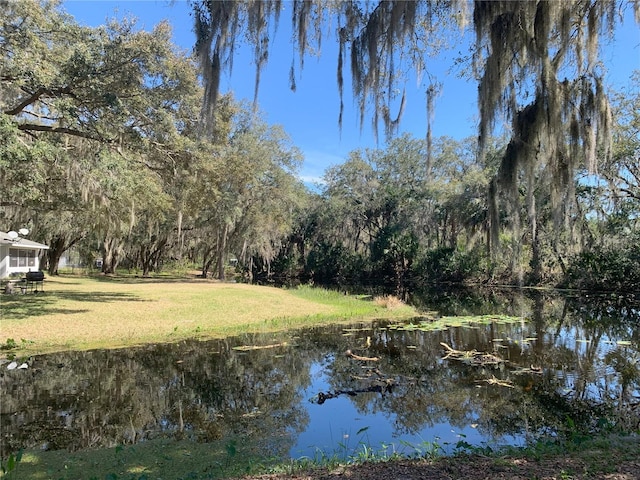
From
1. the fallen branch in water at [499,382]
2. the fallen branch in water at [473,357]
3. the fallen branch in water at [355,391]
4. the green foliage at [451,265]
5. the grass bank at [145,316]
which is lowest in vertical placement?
the fallen branch in water at [355,391]

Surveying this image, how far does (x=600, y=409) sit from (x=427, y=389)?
2.15m

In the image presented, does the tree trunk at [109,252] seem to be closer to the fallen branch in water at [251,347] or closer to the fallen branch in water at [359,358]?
the fallen branch in water at [251,347]

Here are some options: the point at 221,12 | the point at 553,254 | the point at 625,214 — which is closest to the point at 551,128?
the point at 221,12

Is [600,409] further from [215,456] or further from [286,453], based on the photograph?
[215,456]

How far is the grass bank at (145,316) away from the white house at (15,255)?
9.25 ft

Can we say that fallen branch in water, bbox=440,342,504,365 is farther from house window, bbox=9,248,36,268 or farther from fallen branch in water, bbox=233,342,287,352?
house window, bbox=9,248,36,268

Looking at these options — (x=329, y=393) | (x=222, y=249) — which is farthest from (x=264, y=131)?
(x=329, y=393)

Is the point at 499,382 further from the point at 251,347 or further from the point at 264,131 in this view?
the point at 264,131

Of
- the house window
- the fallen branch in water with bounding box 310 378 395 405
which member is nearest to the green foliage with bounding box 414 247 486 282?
the house window

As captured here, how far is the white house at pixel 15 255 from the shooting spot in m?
15.9

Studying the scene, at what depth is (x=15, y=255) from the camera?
1805 cm

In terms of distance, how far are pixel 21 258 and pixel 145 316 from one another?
1123cm

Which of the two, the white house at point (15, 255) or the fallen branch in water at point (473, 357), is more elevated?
the white house at point (15, 255)

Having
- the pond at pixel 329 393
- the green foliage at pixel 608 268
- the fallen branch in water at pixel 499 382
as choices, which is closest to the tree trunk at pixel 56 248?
the pond at pixel 329 393
